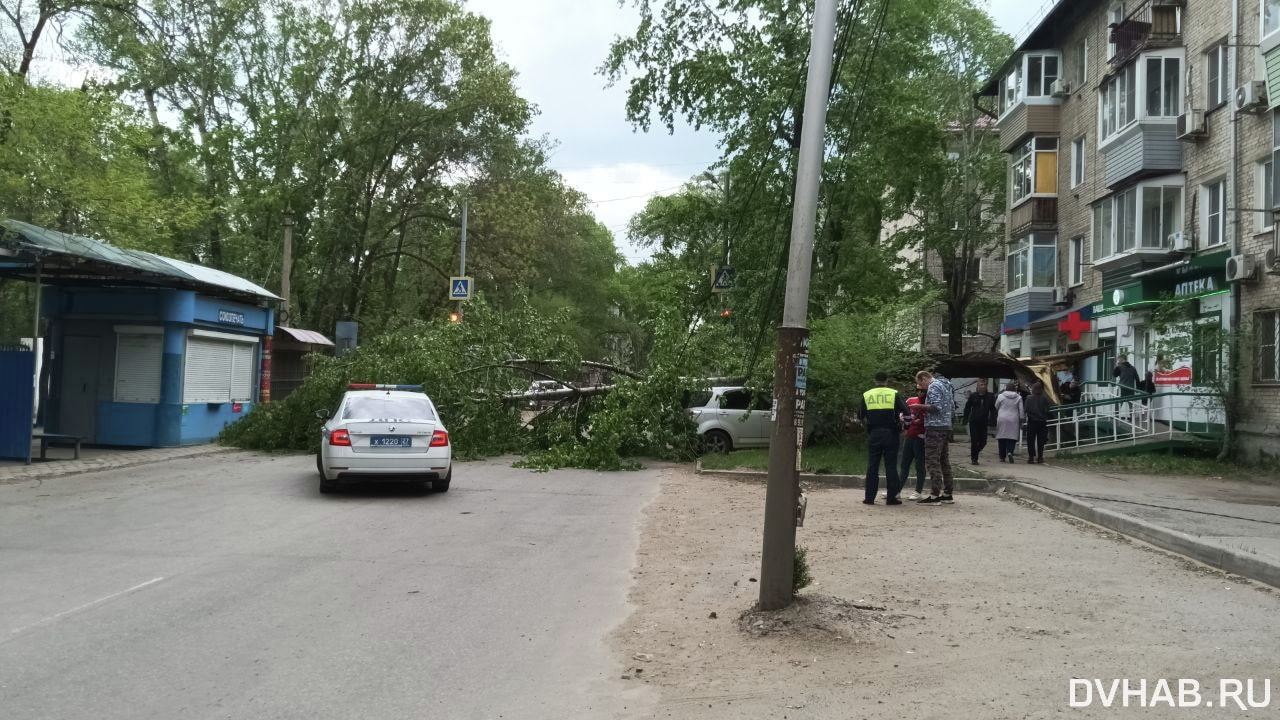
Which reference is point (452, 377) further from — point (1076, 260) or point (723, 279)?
point (1076, 260)

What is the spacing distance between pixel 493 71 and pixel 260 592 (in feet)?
100

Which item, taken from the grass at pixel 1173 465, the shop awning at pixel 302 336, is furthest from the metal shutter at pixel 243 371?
the grass at pixel 1173 465

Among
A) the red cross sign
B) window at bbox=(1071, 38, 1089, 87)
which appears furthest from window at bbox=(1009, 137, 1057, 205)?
the red cross sign

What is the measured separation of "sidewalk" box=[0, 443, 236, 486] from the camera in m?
16.3

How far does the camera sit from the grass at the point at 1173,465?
61.3ft

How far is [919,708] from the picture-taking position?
5.14 metres

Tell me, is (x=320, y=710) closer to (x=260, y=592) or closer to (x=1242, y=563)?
(x=260, y=592)

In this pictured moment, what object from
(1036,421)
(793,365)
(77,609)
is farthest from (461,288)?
(793,365)

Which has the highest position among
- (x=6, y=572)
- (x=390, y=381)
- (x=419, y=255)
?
(x=419, y=255)

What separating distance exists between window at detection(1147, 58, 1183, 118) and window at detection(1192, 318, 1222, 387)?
19.2 feet

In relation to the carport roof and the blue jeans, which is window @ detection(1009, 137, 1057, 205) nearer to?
the blue jeans

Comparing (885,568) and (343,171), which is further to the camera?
(343,171)

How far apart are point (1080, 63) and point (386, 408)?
24.2 metres

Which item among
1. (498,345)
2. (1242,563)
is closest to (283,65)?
(498,345)
